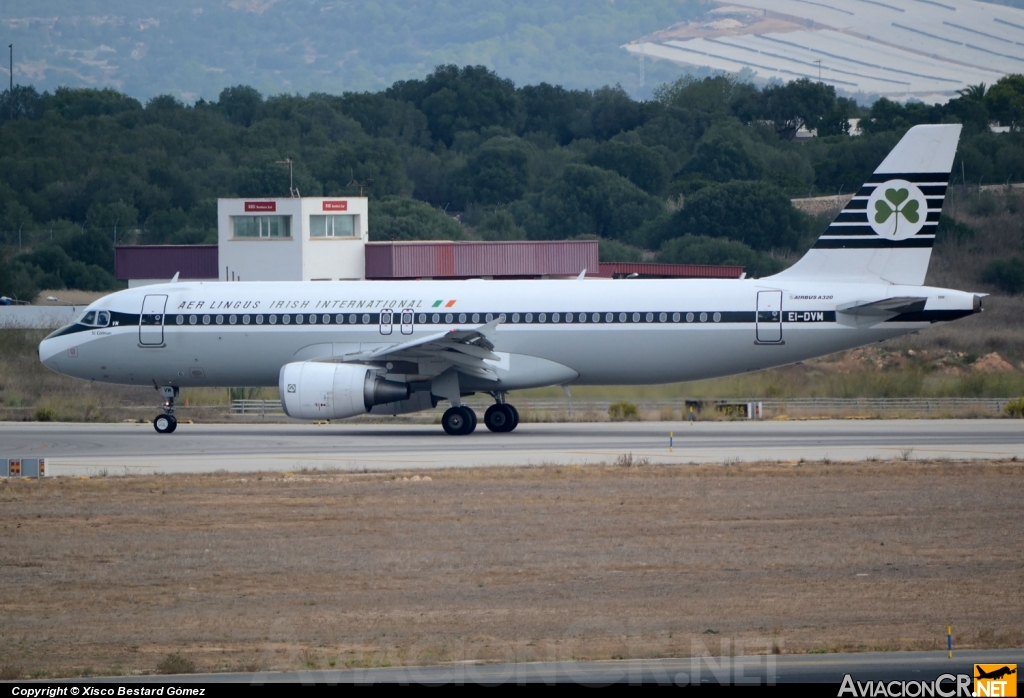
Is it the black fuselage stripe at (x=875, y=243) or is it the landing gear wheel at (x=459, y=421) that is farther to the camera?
the landing gear wheel at (x=459, y=421)

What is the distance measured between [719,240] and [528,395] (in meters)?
36.2

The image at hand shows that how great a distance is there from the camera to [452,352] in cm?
2742

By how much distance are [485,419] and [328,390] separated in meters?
3.84

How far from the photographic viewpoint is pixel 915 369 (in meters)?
37.3

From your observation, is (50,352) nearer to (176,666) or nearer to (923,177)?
(923,177)

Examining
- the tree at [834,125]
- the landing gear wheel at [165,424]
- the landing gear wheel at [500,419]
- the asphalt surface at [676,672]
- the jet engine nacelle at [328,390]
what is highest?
the tree at [834,125]

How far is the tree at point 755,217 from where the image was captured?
73.0 m

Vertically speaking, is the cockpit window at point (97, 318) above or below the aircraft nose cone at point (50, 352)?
above

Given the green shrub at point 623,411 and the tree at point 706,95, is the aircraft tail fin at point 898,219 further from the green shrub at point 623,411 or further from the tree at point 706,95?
the tree at point 706,95

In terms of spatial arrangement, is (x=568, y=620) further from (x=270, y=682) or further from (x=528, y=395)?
(x=528, y=395)

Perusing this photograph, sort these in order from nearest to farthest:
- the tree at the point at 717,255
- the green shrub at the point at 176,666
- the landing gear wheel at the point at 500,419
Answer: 1. the green shrub at the point at 176,666
2. the landing gear wheel at the point at 500,419
3. the tree at the point at 717,255

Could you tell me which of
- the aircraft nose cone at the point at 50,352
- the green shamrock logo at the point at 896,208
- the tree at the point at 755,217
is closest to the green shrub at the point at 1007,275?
the tree at the point at 755,217

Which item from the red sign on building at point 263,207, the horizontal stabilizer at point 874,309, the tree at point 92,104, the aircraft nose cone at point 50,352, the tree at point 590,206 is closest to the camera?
the horizontal stabilizer at point 874,309

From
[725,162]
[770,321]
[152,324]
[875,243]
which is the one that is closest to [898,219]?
[875,243]
